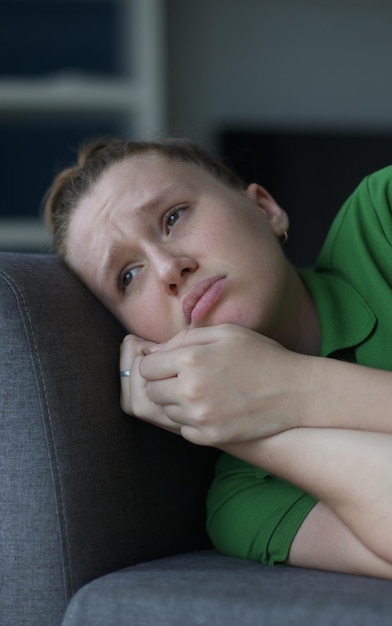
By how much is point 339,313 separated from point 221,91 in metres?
3.21

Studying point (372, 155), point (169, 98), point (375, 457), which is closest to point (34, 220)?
point (169, 98)

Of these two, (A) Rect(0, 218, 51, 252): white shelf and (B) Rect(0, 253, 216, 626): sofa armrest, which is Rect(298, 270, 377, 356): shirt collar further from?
(A) Rect(0, 218, 51, 252): white shelf

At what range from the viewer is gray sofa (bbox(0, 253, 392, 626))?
950 mm

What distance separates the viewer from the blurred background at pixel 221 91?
4039 mm

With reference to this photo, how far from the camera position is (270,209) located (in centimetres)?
143

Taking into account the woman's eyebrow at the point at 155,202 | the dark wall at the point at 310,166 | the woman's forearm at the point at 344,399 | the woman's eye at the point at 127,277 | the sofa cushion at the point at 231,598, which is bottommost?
the dark wall at the point at 310,166

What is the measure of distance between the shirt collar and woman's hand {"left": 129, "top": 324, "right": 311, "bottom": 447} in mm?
180

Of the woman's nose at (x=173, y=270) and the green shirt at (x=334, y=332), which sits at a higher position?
the woman's nose at (x=173, y=270)

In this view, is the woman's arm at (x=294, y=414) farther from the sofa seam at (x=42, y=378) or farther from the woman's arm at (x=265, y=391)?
the sofa seam at (x=42, y=378)

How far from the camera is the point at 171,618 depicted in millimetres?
905

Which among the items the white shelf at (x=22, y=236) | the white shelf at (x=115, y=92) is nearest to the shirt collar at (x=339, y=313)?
the white shelf at (x=115, y=92)

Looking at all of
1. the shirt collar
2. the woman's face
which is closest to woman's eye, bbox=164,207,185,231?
the woman's face

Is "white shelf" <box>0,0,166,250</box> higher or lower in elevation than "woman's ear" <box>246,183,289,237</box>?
lower

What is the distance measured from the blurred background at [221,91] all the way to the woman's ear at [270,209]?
260cm
